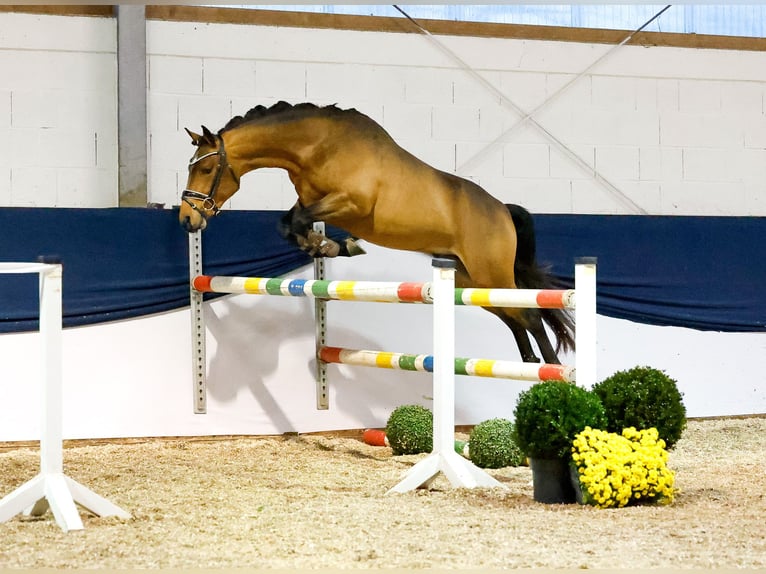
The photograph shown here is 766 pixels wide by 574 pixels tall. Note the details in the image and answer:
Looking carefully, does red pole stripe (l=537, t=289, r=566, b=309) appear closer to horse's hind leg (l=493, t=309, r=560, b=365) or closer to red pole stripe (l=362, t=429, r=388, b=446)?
horse's hind leg (l=493, t=309, r=560, b=365)

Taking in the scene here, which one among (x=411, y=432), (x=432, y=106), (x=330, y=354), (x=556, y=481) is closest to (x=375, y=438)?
(x=411, y=432)

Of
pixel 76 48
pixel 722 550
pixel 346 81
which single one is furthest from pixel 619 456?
pixel 76 48

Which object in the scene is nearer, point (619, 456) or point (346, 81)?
point (619, 456)

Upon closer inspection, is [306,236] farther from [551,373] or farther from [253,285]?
[551,373]

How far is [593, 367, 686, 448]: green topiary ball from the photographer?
298 centimetres

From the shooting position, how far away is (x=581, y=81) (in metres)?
5.48

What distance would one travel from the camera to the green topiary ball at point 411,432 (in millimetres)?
4207

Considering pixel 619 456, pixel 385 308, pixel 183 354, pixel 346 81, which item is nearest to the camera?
pixel 619 456

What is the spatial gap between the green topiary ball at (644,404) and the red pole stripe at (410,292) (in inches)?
26.9

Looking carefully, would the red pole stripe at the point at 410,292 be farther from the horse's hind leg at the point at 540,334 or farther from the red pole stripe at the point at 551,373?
the horse's hind leg at the point at 540,334

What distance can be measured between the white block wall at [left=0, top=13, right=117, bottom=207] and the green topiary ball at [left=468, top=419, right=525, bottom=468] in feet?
6.99

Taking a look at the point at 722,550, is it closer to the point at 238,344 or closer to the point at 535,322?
the point at 535,322

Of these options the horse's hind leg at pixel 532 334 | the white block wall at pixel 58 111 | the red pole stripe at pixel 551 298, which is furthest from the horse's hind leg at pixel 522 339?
the white block wall at pixel 58 111

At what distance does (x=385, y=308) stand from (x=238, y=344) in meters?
0.71
